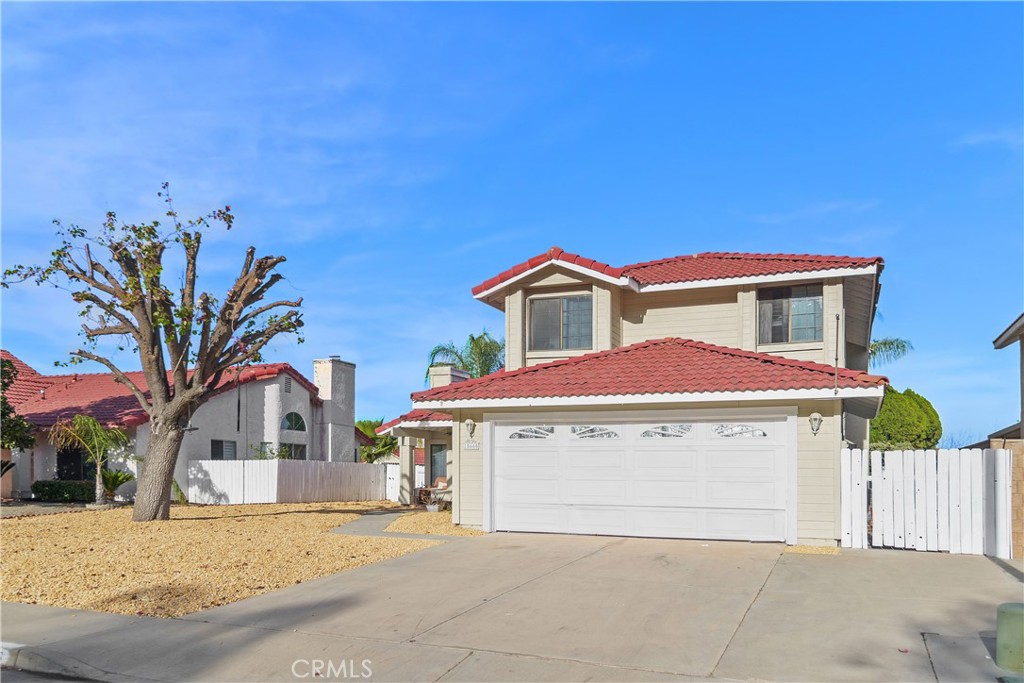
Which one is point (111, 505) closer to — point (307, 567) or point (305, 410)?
point (305, 410)

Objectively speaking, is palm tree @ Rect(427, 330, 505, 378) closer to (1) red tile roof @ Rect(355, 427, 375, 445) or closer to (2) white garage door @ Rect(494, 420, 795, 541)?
(1) red tile roof @ Rect(355, 427, 375, 445)

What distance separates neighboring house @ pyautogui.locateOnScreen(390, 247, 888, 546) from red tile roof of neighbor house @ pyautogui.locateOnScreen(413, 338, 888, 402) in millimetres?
40

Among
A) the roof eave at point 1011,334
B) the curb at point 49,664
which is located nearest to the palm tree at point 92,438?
the curb at point 49,664

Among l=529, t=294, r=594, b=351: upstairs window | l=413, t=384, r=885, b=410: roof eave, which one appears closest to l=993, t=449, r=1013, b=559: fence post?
l=413, t=384, r=885, b=410: roof eave

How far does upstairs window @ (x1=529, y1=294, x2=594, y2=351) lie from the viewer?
1902cm

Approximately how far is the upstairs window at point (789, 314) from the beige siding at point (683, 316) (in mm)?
578

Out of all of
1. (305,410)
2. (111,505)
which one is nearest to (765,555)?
(111,505)

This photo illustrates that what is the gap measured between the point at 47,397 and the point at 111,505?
9.00 m

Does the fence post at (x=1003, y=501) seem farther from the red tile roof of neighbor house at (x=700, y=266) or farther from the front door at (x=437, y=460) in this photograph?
the front door at (x=437, y=460)

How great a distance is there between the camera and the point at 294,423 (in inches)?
1277

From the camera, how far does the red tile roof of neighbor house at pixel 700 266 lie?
17344mm

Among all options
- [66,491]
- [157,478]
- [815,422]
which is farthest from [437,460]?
[815,422]

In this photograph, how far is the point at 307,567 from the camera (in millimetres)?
12453

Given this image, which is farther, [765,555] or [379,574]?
[765,555]
